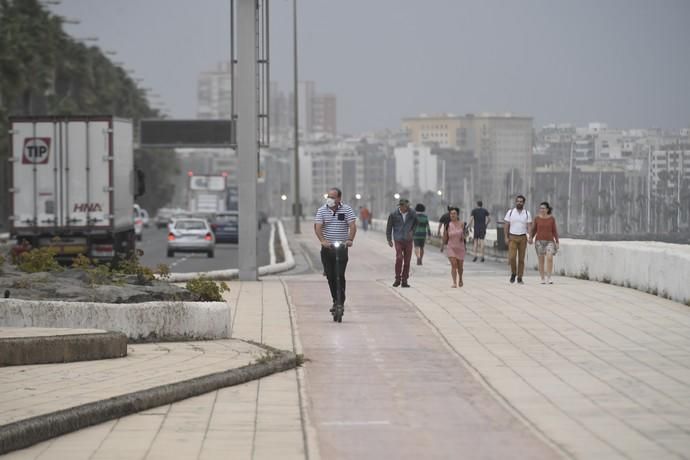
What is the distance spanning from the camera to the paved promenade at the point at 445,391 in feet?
35.2

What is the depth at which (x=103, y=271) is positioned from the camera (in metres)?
19.2

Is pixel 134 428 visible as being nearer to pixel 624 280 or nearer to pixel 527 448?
pixel 527 448

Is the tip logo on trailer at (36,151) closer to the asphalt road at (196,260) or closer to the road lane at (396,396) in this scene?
the asphalt road at (196,260)

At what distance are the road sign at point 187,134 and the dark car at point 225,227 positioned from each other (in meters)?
38.1

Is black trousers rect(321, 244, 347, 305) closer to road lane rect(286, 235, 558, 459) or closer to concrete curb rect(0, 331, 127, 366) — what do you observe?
road lane rect(286, 235, 558, 459)

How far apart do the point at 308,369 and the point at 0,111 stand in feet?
269

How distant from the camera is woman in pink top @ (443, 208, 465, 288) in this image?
89.9 feet

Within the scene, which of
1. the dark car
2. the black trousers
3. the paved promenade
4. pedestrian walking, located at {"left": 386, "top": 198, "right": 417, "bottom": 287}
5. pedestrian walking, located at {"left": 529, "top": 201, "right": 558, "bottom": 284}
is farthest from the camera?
the dark car

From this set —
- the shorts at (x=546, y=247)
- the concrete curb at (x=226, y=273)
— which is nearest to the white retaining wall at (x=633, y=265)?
the shorts at (x=546, y=247)

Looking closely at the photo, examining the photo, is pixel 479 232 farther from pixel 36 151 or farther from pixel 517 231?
pixel 517 231

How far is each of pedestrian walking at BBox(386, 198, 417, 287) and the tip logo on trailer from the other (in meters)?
11.0

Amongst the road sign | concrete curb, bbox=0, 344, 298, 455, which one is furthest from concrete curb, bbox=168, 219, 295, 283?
concrete curb, bbox=0, 344, 298, 455

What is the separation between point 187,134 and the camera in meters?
33.3

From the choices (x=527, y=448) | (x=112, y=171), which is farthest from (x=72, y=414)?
(x=112, y=171)
